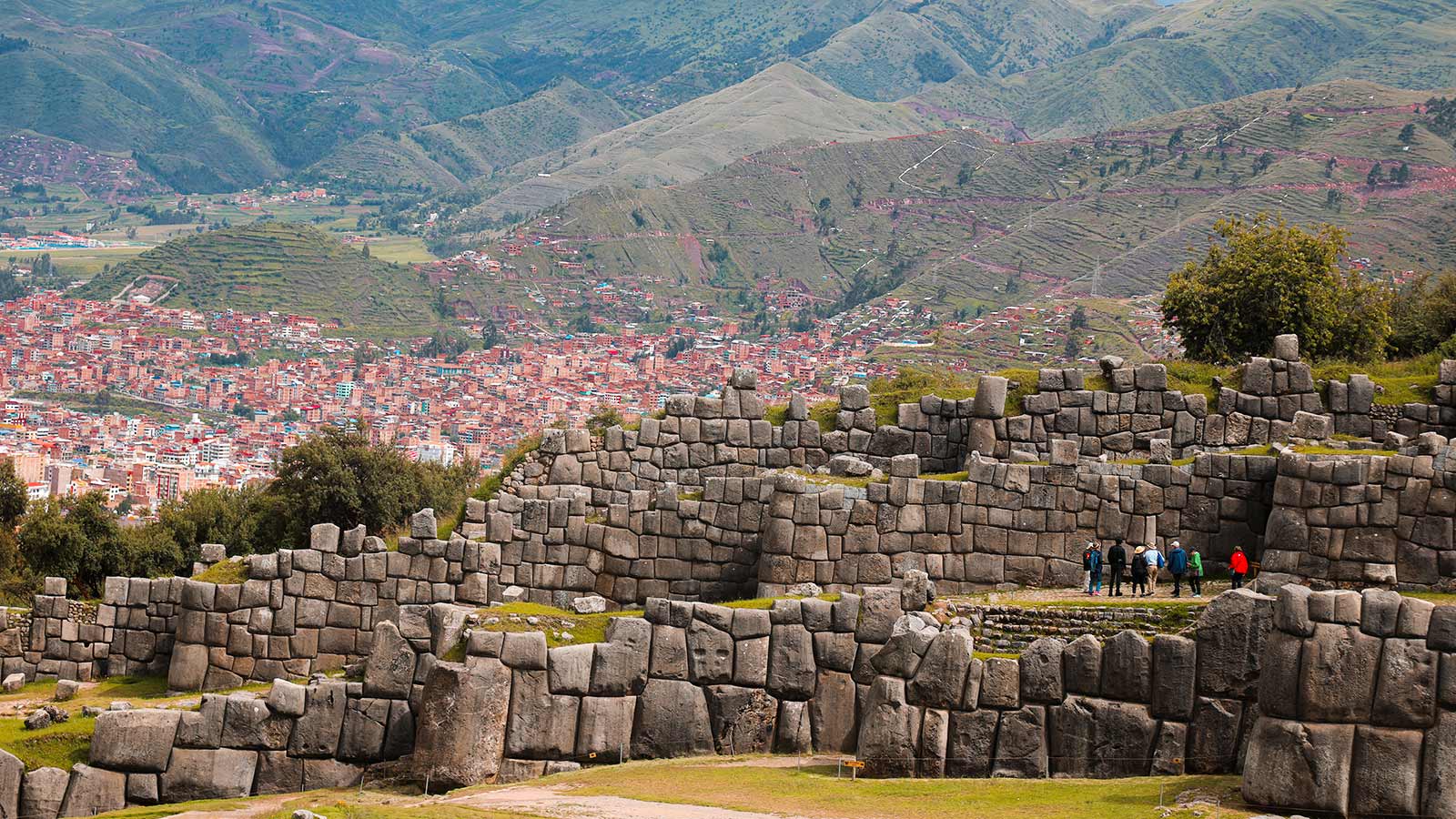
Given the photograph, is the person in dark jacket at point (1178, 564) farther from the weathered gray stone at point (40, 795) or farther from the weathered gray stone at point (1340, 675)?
the weathered gray stone at point (40, 795)

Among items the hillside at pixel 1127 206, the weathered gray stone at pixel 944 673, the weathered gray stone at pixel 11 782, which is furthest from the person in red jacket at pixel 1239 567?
the hillside at pixel 1127 206

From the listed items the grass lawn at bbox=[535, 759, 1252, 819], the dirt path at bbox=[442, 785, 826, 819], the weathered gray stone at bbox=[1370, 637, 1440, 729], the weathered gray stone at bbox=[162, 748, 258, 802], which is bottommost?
the weathered gray stone at bbox=[162, 748, 258, 802]

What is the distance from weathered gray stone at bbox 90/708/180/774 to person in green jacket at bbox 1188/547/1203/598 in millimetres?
13942

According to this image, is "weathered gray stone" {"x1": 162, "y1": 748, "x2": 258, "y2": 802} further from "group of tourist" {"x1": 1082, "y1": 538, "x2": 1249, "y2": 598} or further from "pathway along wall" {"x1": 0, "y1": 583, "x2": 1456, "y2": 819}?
"group of tourist" {"x1": 1082, "y1": 538, "x2": 1249, "y2": 598}

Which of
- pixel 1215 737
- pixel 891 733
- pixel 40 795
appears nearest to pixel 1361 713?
pixel 1215 737

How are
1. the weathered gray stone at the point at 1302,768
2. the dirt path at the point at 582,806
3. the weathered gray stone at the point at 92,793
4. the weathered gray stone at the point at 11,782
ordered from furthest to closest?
the weathered gray stone at the point at 92,793
the weathered gray stone at the point at 11,782
the dirt path at the point at 582,806
the weathered gray stone at the point at 1302,768

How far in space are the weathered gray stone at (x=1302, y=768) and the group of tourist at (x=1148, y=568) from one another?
8.00 m

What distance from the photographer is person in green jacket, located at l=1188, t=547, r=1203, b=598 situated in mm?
28172

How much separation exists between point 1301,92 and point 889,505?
14001cm

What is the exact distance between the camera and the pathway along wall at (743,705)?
73.0 feet

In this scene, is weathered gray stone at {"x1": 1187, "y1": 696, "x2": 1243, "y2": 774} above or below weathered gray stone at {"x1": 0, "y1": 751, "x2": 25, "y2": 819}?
above

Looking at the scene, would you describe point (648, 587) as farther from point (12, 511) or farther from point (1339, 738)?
point (12, 511)

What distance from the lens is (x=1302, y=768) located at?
63.7 feet

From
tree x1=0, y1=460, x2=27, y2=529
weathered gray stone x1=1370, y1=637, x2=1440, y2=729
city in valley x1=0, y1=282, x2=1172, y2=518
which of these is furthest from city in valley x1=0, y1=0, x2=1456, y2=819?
city in valley x1=0, y1=282, x2=1172, y2=518
